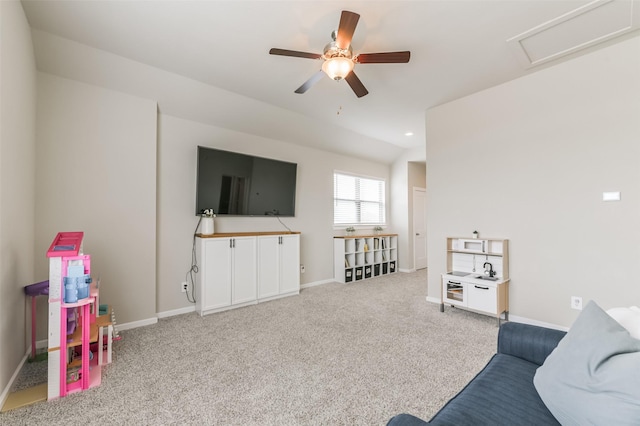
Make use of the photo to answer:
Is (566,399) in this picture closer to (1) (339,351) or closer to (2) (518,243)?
(1) (339,351)

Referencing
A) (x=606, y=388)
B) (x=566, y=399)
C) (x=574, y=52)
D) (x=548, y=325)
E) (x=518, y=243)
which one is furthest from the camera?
(x=518, y=243)

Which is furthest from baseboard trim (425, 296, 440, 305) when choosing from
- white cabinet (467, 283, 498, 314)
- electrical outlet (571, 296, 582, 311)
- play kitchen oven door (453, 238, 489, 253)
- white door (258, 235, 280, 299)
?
white door (258, 235, 280, 299)

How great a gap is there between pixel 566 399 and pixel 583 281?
2.54 m

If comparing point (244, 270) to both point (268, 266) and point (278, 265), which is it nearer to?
point (268, 266)

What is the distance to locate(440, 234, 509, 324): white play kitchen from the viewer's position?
321 centimetres

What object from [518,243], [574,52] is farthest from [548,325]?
[574,52]

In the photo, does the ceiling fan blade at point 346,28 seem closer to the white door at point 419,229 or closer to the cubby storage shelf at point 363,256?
the cubby storage shelf at point 363,256

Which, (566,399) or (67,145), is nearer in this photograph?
(566,399)

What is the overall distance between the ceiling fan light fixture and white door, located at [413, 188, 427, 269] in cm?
485

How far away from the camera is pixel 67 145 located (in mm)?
2850

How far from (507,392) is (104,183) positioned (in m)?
3.90

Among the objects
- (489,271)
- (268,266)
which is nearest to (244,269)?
(268,266)

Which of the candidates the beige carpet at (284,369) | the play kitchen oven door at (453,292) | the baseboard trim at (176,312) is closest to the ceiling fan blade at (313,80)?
the beige carpet at (284,369)

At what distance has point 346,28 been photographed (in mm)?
1988
